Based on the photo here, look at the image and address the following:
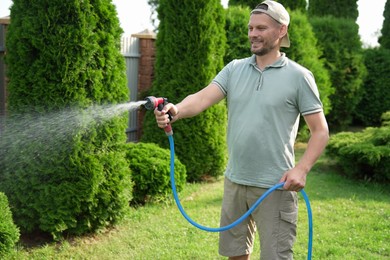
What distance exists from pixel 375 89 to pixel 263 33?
466 inches

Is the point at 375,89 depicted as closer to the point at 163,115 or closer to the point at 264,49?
the point at 264,49

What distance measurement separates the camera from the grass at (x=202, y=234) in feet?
14.5

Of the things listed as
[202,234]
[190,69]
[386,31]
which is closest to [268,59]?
→ [202,234]

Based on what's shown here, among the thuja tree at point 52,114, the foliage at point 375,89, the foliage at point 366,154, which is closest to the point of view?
the thuja tree at point 52,114

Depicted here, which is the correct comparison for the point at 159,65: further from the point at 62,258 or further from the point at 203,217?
the point at 62,258

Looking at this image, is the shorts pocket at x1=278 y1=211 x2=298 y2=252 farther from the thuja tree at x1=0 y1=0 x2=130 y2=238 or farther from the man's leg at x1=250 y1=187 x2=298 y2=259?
the thuja tree at x1=0 y1=0 x2=130 y2=238

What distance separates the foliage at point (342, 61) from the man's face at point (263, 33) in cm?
995

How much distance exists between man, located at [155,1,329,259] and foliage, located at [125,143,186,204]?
8.85ft

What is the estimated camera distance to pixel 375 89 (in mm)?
13734

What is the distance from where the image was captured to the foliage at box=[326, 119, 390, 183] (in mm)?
7199

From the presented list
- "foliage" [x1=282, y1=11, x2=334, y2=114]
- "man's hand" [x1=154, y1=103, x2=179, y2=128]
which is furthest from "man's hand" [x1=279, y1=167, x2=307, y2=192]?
"foliage" [x1=282, y1=11, x2=334, y2=114]

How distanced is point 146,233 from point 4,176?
4.85ft

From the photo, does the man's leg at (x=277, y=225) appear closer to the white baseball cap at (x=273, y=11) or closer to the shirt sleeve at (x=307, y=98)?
the shirt sleeve at (x=307, y=98)

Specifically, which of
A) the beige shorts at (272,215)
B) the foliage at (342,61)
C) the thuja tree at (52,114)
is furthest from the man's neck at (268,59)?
the foliage at (342,61)
